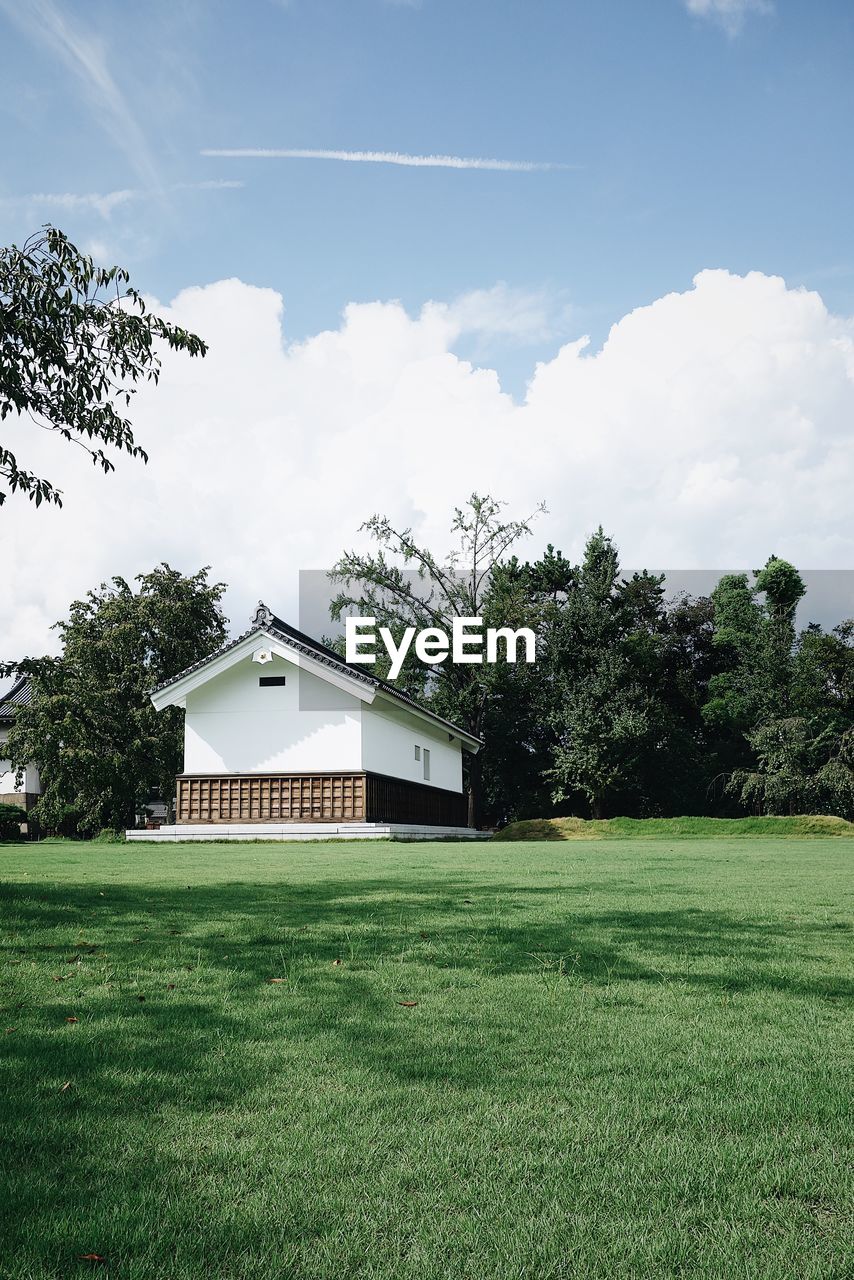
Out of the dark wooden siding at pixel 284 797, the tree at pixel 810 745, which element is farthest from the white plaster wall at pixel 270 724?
the tree at pixel 810 745

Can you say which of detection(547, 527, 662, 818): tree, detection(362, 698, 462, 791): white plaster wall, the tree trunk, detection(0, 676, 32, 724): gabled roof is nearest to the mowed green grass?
detection(362, 698, 462, 791): white plaster wall

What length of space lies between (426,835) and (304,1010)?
87.7 ft

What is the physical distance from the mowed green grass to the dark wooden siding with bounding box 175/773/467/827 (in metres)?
20.7

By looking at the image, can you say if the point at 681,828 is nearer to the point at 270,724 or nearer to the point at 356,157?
the point at 270,724

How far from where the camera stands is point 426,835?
98.9ft

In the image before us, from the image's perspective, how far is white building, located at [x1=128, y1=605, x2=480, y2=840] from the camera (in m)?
26.8

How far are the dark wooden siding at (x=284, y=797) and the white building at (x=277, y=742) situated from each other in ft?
0.10

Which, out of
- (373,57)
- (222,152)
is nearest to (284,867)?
(222,152)

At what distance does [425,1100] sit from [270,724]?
999 inches

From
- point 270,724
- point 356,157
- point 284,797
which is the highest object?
point 356,157

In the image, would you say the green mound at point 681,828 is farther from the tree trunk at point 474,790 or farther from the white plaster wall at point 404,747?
the tree trunk at point 474,790

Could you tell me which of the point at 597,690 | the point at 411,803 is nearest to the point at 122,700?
the point at 411,803
